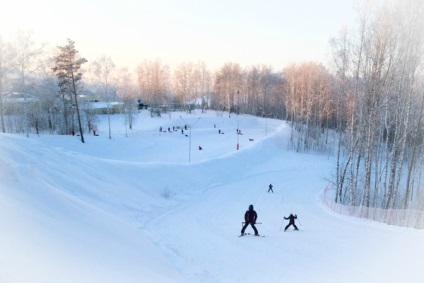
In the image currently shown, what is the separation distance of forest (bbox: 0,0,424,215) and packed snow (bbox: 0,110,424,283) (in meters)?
6.35

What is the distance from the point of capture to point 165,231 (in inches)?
756

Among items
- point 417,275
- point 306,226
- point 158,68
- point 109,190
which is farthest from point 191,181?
point 158,68

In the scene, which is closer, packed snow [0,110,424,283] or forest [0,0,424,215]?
packed snow [0,110,424,283]

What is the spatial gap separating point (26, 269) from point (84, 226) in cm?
641

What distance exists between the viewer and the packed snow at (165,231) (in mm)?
9844

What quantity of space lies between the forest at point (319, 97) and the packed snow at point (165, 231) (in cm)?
635

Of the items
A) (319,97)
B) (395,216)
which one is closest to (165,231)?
(395,216)

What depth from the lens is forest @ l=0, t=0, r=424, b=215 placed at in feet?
72.5

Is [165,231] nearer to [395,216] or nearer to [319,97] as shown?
[395,216]

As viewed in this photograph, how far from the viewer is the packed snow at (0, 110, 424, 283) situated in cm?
984

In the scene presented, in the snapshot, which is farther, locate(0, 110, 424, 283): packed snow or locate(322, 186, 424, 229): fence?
locate(322, 186, 424, 229): fence

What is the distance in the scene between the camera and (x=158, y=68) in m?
98.2

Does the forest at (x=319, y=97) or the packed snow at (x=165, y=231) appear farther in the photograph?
the forest at (x=319, y=97)

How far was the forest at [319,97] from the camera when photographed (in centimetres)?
2211
